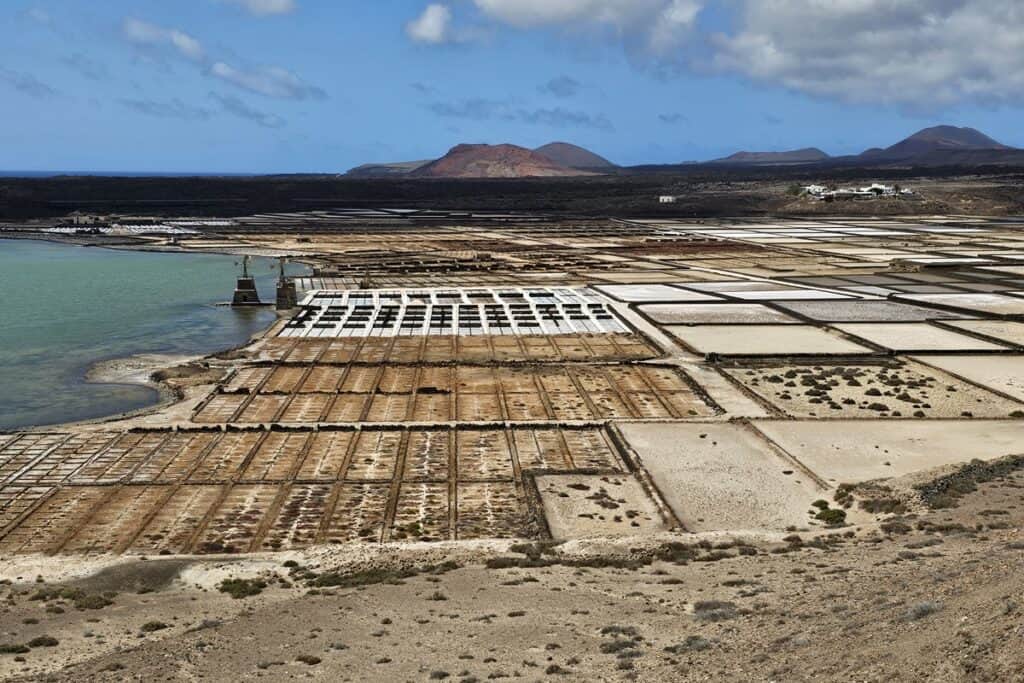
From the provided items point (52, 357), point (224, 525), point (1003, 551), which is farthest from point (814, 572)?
point (52, 357)

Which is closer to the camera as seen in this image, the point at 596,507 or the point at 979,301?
the point at 596,507

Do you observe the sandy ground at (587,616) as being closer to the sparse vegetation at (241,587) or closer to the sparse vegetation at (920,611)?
the sparse vegetation at (920,611)

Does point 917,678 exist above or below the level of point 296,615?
A: above

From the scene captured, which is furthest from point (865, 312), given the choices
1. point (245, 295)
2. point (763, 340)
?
point (245, 295)

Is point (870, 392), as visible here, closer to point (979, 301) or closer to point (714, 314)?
point (714, 314)

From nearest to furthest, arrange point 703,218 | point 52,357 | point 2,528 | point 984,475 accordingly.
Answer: point 2,528 → point 984,475 → point 52,357 → point 703,218

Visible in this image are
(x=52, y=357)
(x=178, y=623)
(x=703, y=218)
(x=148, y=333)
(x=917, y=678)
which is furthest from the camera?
(x=703, y=218)

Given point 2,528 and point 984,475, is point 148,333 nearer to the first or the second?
point 2,528

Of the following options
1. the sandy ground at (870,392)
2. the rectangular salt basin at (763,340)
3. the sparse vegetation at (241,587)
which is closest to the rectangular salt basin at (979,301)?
the rectangular salt basin at (763,340)
